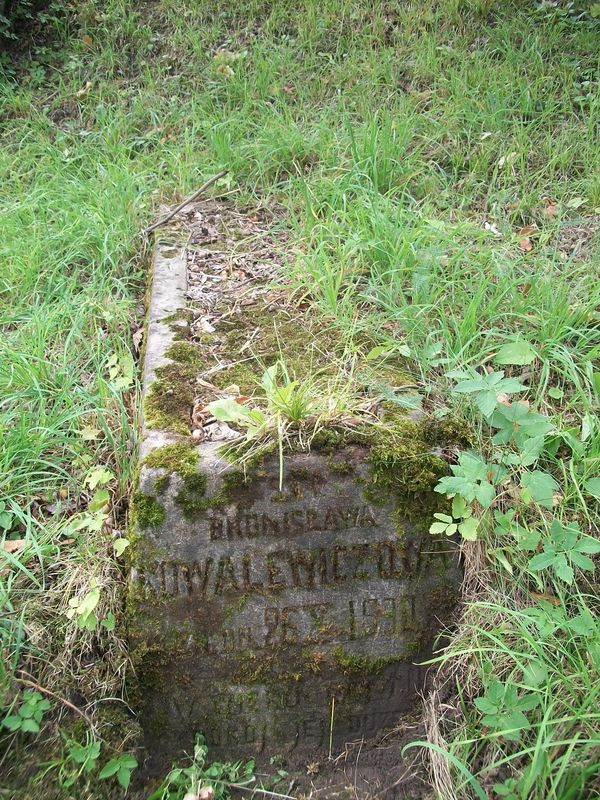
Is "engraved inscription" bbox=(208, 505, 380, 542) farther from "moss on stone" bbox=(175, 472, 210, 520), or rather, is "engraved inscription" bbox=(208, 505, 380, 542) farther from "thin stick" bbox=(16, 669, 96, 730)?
"thin stick" bbox=(16, 669, 96, 730)

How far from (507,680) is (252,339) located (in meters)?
1.39

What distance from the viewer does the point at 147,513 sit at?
1828 mm

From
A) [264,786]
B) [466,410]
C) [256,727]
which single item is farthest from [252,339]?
[264,786]

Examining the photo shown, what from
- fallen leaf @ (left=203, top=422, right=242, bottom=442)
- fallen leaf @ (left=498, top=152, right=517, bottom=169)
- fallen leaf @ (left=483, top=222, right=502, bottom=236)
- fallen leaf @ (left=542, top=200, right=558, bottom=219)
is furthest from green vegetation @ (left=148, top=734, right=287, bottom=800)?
fallen leaf @ (left=498, top=152, right=517, bottom=169)

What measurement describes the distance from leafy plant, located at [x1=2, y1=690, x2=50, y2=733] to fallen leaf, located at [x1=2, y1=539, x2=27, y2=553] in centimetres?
41

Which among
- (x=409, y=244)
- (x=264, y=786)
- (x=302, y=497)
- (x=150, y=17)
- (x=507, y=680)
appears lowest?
(x=264, y=786)

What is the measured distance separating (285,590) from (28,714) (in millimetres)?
763

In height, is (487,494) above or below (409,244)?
below

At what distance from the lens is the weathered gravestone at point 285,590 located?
1.85 m

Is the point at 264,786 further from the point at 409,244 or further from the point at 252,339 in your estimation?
the point at 409,244

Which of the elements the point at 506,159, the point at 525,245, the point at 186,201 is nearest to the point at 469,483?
the point at 525,245

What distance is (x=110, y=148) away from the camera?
155 inches

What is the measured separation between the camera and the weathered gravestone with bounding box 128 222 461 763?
185 cm

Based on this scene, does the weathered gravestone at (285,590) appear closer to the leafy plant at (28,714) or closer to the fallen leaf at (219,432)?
the fallen leaf at (219,432)
